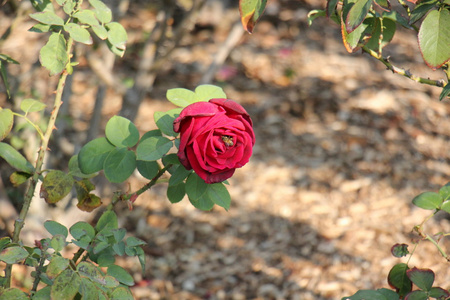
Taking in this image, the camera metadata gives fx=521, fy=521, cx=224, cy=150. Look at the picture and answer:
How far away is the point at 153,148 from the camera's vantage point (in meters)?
1.00

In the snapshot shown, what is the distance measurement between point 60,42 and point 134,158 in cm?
29

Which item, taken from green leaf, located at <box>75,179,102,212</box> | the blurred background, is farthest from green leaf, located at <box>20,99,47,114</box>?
the blurred background

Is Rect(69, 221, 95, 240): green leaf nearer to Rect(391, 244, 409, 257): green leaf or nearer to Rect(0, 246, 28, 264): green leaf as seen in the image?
Rect(0, 246, 28, 264): green leaf

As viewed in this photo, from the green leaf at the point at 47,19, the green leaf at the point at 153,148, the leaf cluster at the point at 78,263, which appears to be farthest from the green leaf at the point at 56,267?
the green leaf at the point at 47,19

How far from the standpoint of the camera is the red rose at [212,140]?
3.04ft

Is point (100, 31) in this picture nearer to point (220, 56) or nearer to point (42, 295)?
point (42, 295)

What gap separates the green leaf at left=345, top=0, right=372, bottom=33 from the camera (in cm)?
92

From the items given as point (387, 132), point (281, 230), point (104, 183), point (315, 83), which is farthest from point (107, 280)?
point (315, 83)

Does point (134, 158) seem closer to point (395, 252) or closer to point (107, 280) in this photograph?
point (107, 280)

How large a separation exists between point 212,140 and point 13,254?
424mm

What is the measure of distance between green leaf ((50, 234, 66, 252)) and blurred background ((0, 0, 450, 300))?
1275 mm

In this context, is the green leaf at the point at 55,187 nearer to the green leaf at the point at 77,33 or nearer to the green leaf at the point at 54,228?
the green leaf at the point at 54,228

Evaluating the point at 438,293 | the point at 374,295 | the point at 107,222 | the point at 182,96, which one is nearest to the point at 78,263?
the point at 107,222

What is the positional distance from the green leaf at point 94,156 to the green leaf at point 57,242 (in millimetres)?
173
